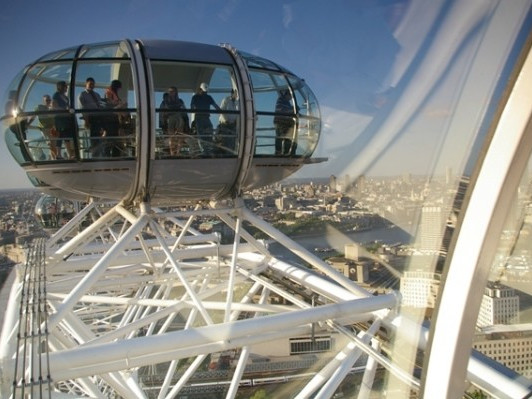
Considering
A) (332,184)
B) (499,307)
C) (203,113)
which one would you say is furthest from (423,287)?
(203,113)

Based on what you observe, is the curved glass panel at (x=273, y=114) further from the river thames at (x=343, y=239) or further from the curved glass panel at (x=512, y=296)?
the curved glass panel at (x=512, y=296)

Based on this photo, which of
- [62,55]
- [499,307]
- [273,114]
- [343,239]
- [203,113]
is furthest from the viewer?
[343,239]

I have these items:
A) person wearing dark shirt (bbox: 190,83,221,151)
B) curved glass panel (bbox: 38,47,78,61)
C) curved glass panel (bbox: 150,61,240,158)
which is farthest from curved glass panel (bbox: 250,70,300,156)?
curved glass panel (bbox: 38,47,78,61)

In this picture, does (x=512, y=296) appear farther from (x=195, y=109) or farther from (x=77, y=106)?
(x=77, y=106)

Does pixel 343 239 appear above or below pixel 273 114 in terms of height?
below

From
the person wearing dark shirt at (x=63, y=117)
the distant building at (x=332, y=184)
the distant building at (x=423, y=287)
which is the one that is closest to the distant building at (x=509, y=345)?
the distant building at (x=423, y=287)

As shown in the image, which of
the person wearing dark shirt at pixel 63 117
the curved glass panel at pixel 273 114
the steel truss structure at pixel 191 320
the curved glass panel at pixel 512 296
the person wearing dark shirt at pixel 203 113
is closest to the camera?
the curved glass panel at pixel 512 296
